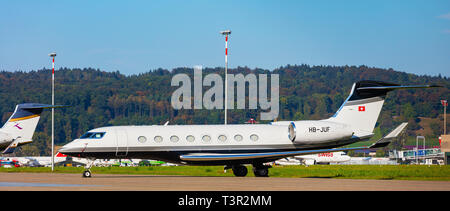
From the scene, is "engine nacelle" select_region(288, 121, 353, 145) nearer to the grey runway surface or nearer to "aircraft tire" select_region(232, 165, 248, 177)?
"aircraft tire" select_region(232, 165, 248, 177)

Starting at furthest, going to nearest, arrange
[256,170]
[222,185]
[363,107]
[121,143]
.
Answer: [363,107], [256,170], [121,143], [222,185]

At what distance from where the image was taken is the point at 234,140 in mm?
36156

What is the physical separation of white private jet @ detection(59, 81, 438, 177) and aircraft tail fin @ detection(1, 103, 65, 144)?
13899mm

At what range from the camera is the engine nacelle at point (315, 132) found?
36000 millimetres

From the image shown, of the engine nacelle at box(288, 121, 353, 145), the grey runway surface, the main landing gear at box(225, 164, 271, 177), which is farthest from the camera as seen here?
the main landing gear at box(225, 164, 271, 177)

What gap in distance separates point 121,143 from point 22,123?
1584 centimetres

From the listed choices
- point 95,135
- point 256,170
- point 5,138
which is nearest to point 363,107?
point 256,170

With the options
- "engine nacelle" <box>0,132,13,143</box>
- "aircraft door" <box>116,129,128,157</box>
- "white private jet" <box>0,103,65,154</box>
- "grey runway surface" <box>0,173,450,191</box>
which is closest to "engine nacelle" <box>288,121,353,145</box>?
"grey runway surface" <box>0,173,450,191</box>

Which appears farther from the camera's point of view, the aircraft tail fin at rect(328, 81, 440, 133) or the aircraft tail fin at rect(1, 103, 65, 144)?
the aircraft tail fin at rect(1, 103, 65, 144)

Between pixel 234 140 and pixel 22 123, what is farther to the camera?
pixel 22 123

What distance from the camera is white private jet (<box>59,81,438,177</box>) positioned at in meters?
35.4

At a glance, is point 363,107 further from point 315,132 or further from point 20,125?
point 20,125

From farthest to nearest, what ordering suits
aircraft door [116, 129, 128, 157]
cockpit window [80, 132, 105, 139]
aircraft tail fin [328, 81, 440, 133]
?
1. aircraft tail fin [328, 81, 440, 133]
2. cockpit window [80, 132, 105, 139]
3. aircraft door [116, 129, 128, 157]
